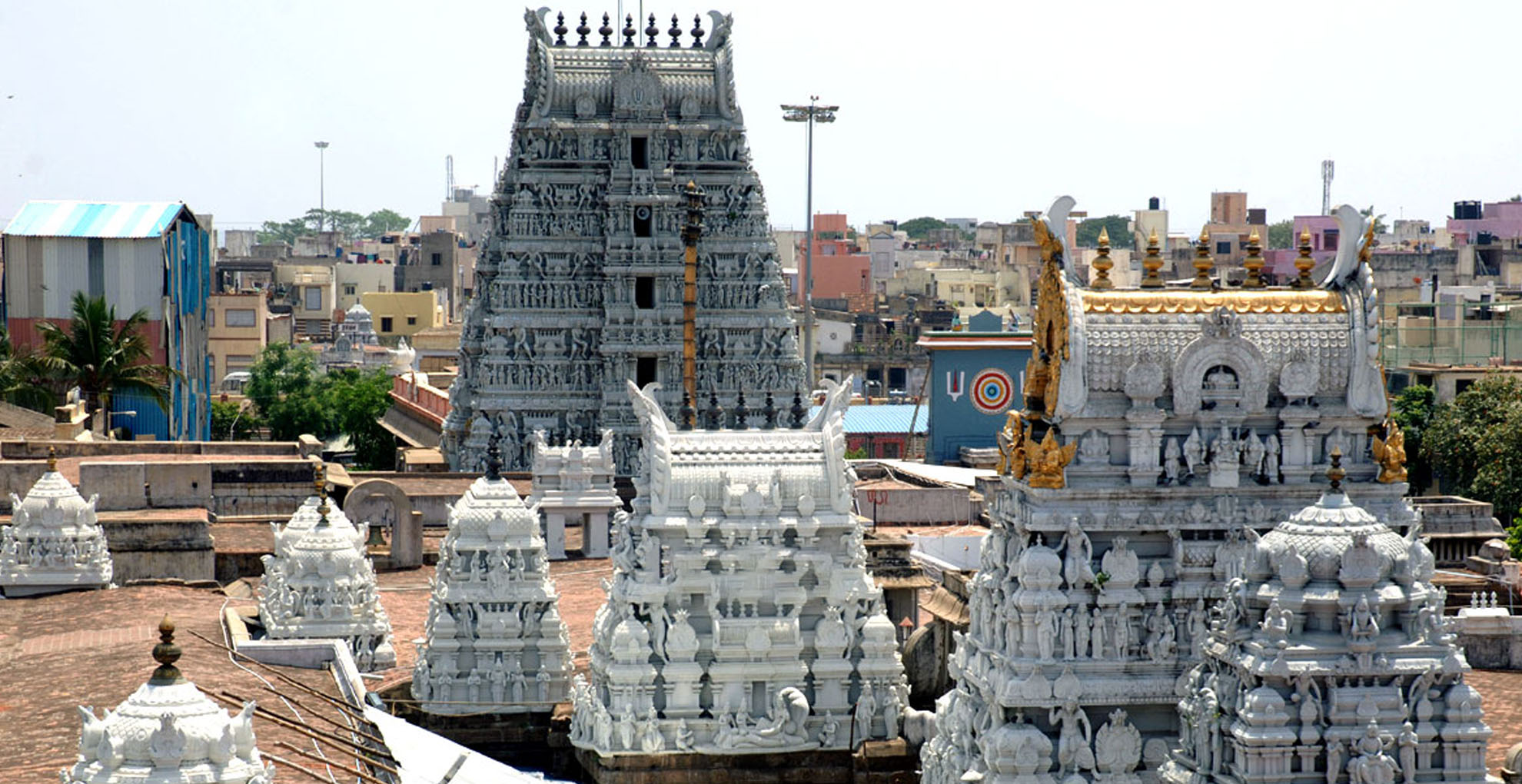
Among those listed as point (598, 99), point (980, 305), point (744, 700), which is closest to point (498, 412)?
point (598, 99)

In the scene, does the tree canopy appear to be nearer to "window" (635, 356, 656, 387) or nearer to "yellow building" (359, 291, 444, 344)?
"window" (635, 356, 656, 387)

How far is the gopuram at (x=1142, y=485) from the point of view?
33062mm

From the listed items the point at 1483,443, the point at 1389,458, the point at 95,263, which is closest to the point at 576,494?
the point at 1483,443

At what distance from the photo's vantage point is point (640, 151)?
85.1m

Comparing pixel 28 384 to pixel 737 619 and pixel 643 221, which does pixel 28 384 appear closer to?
pixel 643 221

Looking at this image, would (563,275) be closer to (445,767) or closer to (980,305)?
(445,767)

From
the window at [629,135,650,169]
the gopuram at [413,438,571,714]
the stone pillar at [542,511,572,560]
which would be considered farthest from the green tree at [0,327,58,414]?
the gopuram at [413,438,571,714]

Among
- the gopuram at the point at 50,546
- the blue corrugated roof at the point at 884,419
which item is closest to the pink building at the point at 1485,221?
the blue corrugated roof at the point at 884,419

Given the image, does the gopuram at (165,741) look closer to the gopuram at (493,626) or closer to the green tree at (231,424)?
the gopuram at (493,626)

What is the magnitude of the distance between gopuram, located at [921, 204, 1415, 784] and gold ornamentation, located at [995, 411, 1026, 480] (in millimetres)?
32

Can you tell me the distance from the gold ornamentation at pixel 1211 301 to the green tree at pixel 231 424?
95905 mm

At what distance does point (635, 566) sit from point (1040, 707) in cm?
985

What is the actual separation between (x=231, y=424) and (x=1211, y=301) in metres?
97.1

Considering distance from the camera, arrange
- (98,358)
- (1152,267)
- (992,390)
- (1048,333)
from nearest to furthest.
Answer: (1048,333), (1152,267), (98,358), (992,390)
